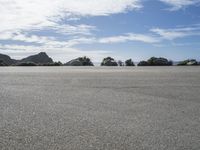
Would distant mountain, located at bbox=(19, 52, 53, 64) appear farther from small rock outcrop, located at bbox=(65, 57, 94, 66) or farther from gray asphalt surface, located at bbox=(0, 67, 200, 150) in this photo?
gray asphalt surface, located at bbox=(0, 67, 200, 150)

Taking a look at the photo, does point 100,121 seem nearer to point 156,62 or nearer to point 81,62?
point 156,62

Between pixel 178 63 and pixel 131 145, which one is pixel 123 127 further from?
pixel 178 63

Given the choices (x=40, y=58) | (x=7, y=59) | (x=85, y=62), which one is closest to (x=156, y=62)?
(x=85, y=62)

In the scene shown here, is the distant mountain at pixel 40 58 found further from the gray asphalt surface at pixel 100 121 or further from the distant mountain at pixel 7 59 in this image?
the gray asphalt surface at pixel 100 121

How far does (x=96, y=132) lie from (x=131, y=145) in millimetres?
663

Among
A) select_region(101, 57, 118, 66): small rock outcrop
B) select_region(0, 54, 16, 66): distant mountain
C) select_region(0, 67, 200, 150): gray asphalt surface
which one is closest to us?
select_region(0, 67, 200, 150): gray asphalt surface

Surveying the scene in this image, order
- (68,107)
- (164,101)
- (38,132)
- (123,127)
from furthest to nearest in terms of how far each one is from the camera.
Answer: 1. (164,101)
2. (68,107)
3. (123,127)
4. (38,132)

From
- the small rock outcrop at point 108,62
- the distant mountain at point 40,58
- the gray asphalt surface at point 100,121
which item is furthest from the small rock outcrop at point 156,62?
the gray asphalt surface at point 100,121

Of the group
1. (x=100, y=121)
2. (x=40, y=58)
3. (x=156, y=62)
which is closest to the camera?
(x=100, y=121)

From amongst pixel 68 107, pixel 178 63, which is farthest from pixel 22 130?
pixel 178 63

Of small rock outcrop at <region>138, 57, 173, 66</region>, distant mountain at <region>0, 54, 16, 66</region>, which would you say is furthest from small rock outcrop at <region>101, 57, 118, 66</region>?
distant mountain at <region>0, 54, 16, 66</region>

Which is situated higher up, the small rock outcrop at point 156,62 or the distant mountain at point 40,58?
the distant mountain at point 40,58

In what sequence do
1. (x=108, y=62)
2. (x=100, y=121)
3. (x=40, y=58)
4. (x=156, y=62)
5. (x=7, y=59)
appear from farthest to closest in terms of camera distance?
1. (x=7, y=59)
2. (x=40, y=58)
3. (x=108, y=62)
4. (x=156, y=62)
5. (x=100, y=121)

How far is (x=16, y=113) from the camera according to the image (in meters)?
5.77
